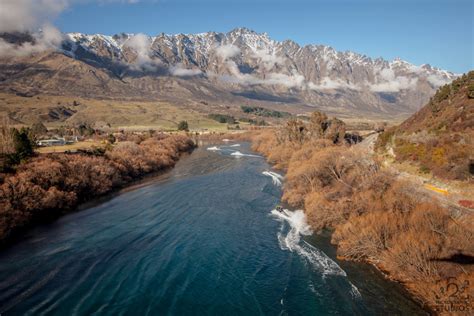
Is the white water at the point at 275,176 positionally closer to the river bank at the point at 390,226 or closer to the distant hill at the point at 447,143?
the river bank at the point at 390,226

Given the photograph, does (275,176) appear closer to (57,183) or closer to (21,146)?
(57,183)

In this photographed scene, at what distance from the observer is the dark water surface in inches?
1115

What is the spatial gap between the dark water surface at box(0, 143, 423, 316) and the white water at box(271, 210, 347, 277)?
0.36 feet

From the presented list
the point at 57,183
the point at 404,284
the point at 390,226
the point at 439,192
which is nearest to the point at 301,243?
the point at 390,226

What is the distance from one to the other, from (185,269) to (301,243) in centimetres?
1482

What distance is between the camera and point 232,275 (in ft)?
110

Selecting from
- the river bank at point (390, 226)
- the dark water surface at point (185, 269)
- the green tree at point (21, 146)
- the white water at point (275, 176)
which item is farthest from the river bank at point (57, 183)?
the river bank at point (390, 226)

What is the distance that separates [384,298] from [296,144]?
76.8m

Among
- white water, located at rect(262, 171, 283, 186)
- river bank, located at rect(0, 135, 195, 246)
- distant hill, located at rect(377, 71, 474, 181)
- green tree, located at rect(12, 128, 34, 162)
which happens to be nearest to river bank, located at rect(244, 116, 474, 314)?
distant hill, located at rect(377, 71, 474, 181)

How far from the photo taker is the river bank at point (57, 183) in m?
45.7

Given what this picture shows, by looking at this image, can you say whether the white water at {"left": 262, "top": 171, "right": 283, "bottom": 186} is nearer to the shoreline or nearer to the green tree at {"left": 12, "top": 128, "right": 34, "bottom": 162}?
the shoreline

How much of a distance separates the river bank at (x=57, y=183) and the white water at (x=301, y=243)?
3427 cm

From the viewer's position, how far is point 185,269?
115ft

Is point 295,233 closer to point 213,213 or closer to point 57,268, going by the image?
point 213,213
